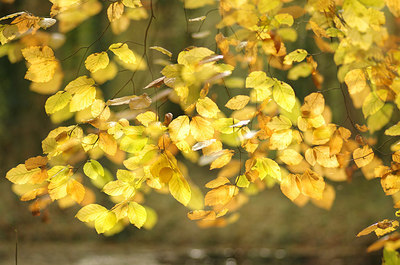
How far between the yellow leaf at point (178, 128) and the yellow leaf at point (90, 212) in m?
0.38

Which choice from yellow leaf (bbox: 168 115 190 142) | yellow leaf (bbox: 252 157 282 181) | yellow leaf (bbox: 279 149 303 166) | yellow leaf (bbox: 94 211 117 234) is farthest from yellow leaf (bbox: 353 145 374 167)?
yellow leaf (bbox: 94 211 117 234)

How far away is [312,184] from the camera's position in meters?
1.64

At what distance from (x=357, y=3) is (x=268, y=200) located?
5202mm

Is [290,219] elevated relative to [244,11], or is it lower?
lower

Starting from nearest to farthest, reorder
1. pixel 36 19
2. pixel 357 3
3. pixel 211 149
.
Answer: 1. pixel 357 3
2. pixel 36 19
3. pixel 211 149

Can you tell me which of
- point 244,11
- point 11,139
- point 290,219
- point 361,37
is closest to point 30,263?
point 11,139

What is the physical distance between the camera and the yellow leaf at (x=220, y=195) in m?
1.63

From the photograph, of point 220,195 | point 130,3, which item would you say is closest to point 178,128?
point 220,195

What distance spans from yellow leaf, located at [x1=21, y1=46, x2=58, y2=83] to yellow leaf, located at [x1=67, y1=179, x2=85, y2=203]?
409 millimetres

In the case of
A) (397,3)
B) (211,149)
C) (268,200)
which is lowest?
(268,200)

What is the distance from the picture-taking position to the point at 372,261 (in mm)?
4645

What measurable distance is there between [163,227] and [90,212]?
4.02 meters

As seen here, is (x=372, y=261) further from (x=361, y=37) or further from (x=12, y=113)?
(x=12, y=113)

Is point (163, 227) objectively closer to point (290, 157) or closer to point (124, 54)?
point (290, 157)
